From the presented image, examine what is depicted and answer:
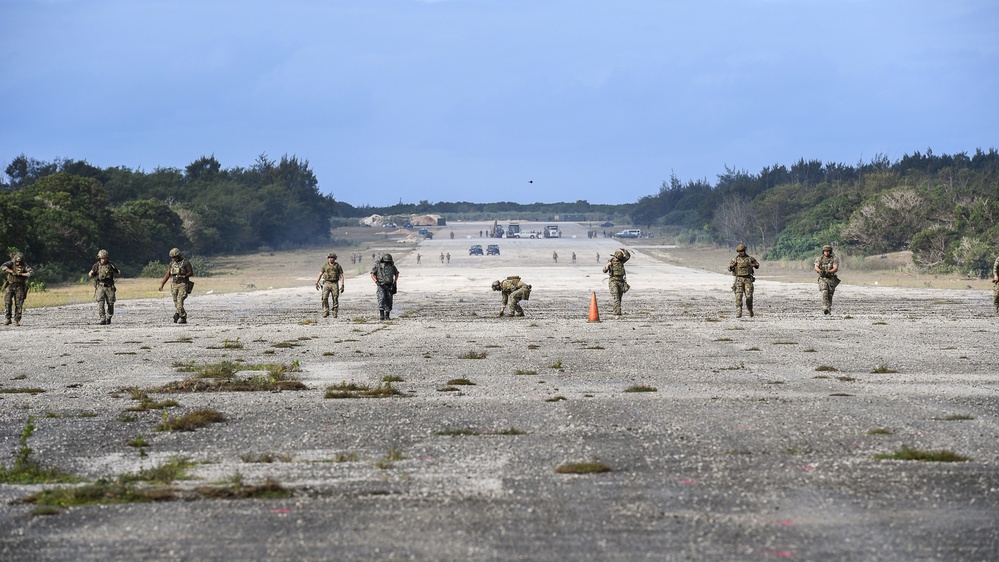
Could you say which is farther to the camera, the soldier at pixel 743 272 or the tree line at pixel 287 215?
the tree line at pixel 287 215

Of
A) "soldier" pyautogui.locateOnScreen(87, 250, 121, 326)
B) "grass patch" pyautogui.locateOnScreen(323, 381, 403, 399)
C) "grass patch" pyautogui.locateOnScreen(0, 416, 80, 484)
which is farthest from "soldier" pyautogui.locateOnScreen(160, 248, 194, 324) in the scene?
"grass patch" pyautogui.locateOnScreen(0, 416, 80, 484)

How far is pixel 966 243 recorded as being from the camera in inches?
2341

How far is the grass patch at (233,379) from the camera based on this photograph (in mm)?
15336

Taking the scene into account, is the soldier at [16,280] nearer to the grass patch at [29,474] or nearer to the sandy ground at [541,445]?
the sandy ground at [541,445]

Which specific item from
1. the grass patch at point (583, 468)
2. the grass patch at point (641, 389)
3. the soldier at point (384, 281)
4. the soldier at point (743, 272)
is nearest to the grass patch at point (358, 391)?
the grass patch at point (641, 389)

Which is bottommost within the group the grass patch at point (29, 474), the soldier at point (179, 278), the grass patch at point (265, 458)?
the grass patch at point (265, 458)

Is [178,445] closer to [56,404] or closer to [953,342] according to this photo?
[56,404]

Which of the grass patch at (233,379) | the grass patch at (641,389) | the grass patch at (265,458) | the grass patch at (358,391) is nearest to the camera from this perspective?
the grass patch at (265,458)

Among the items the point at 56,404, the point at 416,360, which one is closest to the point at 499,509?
the point at 56,404

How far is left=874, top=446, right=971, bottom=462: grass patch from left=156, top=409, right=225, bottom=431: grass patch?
20.7 feet

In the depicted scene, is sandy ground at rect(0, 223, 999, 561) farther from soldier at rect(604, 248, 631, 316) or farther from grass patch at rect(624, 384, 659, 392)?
soldier at rect(604, 248, 631, 316)

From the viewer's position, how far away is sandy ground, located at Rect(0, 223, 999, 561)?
7301 millimetres

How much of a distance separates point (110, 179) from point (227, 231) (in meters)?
16.3

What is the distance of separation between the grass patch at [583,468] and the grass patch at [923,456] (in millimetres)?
2260
